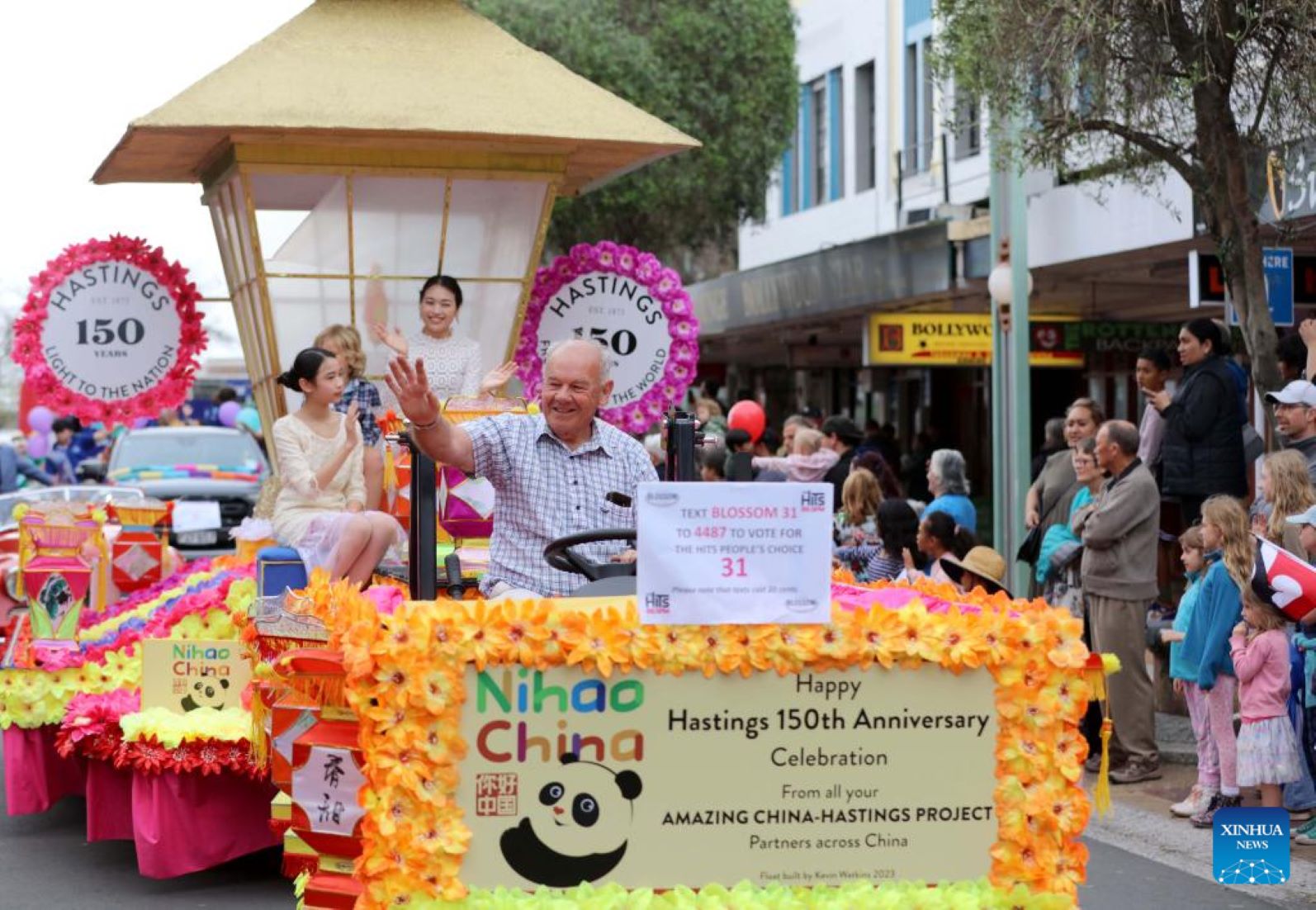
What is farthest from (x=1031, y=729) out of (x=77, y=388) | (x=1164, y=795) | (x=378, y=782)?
(x=77, y=388)

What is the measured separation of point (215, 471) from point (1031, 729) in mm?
20248

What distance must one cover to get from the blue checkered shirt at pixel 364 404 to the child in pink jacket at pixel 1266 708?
434 centimetres

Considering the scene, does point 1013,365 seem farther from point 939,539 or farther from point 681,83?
point 681,83

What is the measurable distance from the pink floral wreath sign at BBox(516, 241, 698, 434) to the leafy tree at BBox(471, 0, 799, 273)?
18.3 metres

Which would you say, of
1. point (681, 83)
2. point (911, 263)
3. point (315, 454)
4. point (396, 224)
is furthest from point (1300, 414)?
point (681, 83)

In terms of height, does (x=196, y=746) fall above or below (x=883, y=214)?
below

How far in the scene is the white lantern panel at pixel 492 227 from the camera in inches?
464

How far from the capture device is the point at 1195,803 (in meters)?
9.89

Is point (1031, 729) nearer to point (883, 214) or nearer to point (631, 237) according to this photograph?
point (883, 214)

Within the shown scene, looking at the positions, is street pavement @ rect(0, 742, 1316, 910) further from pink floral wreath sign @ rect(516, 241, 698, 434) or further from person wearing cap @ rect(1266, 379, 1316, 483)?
pink floral wreath sign @ rect(516, 241, 698, 434)

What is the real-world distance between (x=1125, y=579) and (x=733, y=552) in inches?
273

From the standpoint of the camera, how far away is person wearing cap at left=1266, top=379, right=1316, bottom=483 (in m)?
10.3

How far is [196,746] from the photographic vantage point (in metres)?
8.10

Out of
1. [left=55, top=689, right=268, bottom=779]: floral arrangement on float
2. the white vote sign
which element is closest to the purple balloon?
[left=55, top=689, right=268, bottom=779]: floral arrangement on float
